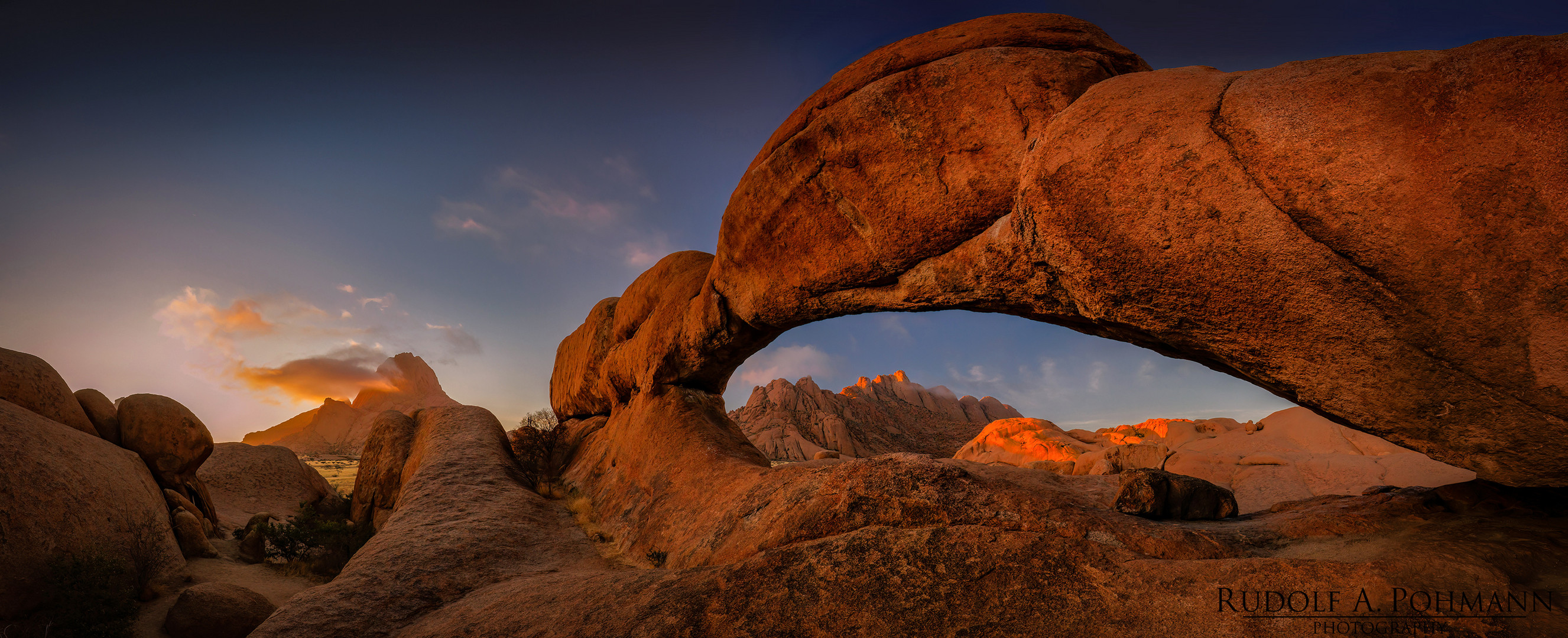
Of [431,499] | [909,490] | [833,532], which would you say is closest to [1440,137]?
[909,490]

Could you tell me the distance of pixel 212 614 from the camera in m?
7.66

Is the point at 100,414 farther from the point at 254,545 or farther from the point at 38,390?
the point at 254,545

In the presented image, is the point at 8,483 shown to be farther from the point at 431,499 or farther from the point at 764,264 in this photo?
the point at 764,264

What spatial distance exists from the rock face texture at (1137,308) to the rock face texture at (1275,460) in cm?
599

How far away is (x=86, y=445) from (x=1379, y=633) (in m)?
16.6

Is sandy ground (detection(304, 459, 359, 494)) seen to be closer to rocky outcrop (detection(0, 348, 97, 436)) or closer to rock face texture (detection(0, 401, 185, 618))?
rocky outcrop (detection(0, 348, 97, 436))

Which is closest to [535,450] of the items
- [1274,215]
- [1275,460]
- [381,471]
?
[381,471]

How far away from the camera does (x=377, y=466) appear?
1420cm

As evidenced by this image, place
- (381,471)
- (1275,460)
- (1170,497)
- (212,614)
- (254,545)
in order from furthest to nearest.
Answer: (1275,460), (381,471), (254,545), (212,614), (1170,497)

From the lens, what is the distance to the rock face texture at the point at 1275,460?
13.8m

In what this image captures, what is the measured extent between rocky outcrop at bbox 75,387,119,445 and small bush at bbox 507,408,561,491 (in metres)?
7.50

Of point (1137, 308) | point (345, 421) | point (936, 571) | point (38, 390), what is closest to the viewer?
point (936, 571)

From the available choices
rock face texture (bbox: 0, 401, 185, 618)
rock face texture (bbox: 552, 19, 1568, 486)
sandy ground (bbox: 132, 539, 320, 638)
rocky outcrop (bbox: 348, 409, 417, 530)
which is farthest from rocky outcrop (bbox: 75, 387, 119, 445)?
rock face texture (bbox: 552, 19, 1568, 486)

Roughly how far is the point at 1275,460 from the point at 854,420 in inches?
1775
